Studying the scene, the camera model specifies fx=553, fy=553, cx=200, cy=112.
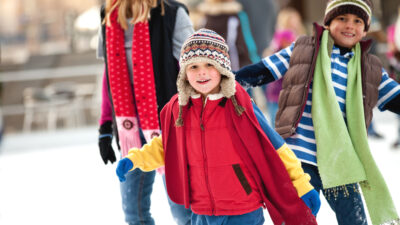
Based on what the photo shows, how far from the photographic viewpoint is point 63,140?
28.9ft

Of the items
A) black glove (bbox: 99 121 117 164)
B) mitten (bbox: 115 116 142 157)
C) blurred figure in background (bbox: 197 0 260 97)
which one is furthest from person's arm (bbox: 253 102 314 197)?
blurred figure in background (bbox: 197 0 260 97)

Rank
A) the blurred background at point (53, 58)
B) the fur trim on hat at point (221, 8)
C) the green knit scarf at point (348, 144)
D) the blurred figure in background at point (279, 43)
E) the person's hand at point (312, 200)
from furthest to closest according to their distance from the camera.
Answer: the blurred background at point (53, 58) → the blurred figure in background at point (279, 43) → the fur trim on hat at point (221, 8) → the green knit scarf at point (348, 144) → the person's hand at point (312, 200)

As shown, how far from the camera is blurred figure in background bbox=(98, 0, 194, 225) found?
227 centimetres

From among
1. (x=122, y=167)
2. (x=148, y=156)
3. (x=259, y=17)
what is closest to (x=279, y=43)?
(x=259, y=17)

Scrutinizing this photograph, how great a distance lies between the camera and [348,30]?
2219mm

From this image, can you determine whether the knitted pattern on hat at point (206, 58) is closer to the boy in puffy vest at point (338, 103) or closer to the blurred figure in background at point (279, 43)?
the boy in puffy vest at point (338, 103)

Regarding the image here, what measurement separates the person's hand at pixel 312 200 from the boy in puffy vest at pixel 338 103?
0.30 metres

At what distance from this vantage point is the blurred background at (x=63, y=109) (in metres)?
4.21

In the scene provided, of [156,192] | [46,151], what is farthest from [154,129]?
[46,151]

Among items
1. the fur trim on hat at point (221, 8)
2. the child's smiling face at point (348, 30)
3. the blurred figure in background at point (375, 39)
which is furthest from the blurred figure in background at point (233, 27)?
the child's smiling face at point (348, 30)

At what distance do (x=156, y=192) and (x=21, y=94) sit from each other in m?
7.47

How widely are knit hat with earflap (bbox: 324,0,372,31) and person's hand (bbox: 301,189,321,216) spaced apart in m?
0.81

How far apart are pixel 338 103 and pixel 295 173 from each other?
47 cm

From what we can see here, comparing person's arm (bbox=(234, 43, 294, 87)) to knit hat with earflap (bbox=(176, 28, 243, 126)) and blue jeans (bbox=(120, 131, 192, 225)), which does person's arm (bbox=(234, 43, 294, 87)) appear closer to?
knit hat with earflap (bbox=(176, 28, 243, 126))
